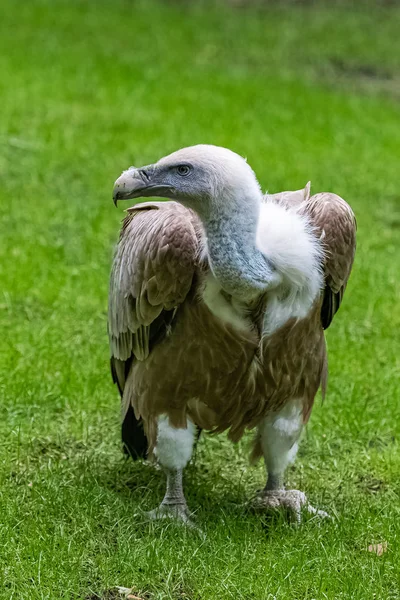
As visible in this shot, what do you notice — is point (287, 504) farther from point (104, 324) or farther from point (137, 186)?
point (104, 324)

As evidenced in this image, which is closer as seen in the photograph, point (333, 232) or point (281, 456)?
point (333, 232)

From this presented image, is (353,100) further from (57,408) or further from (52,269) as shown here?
(57,408)

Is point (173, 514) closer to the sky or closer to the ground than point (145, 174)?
closer to the ground

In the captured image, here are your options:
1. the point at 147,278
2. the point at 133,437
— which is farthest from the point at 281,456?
the point at 147,278

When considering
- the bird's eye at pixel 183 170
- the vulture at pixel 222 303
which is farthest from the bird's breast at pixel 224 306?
the bird's eye at pixel 183 170

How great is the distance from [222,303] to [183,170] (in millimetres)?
517

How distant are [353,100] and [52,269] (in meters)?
6.21

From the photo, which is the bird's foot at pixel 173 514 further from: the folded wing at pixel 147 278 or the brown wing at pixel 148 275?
the brown wing at pixel 148 275

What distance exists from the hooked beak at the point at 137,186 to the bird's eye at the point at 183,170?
63mm

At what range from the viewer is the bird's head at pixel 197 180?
379cm

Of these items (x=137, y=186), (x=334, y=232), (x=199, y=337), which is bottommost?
(x=199, y=337)

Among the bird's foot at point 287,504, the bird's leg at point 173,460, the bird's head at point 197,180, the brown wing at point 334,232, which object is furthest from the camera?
the bird's foot at point 287,504

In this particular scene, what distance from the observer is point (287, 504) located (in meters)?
4.50

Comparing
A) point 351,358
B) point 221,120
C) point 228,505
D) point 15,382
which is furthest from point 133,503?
point 221,120
